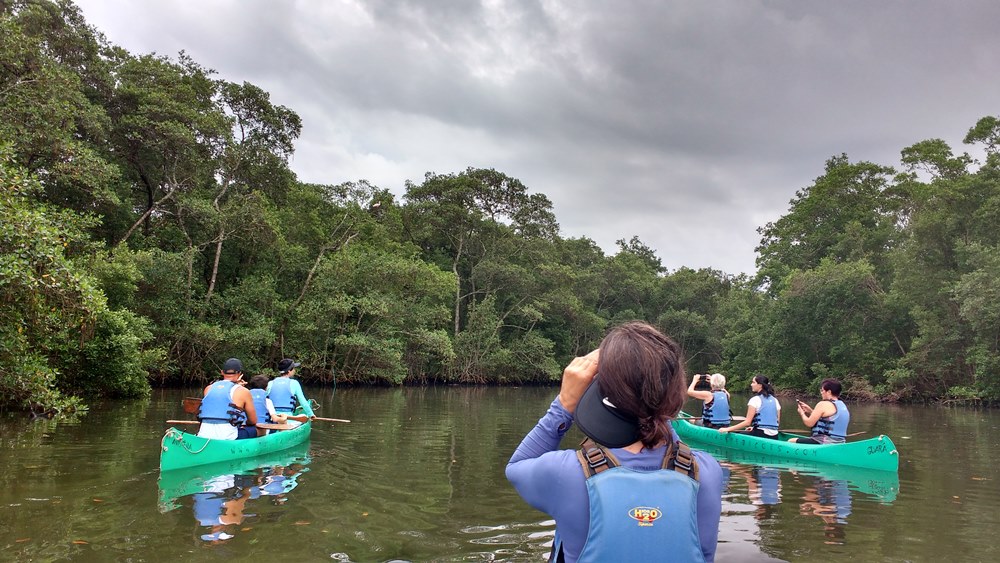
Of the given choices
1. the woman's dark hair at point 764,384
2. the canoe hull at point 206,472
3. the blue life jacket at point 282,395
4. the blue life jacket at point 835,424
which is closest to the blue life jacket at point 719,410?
the woman's dark hair at point 764,384

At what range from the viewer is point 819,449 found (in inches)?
333

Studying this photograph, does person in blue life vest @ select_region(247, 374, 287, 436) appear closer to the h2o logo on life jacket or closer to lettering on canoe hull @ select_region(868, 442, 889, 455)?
the h2o logo on life jacket

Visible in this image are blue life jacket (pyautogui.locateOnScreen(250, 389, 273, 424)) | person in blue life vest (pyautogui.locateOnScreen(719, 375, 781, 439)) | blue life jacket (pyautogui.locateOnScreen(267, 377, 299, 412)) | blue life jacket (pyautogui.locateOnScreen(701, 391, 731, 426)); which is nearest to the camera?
blue life jacket (pyautogui.locateOnScreen(250, 389, 273, 424))

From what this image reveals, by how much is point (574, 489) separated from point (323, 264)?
80.0 ft

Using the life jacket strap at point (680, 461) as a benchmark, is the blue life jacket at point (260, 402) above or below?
below

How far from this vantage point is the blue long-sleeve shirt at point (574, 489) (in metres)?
1.57

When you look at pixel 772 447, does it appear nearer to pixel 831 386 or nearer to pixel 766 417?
pixel 766 417

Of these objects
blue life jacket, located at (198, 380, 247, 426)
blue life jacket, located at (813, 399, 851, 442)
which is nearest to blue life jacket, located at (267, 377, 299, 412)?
blue life jacket, located at (198, 380, 247, 426)

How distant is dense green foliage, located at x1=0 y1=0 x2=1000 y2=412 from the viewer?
11633 millimetres

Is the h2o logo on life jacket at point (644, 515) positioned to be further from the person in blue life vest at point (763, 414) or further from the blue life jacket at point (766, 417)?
the blue life jacket at point (766, 417)

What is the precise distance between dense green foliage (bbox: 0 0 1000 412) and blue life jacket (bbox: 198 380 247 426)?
279 centimetres

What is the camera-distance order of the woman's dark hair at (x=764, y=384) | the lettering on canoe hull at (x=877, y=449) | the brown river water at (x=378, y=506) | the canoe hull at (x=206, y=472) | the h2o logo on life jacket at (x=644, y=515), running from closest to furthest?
Answer: 1. the h2o logo on life jacket at (x=644, y=515)
2. the brown river water at (x=378, y=506)
3. the canoe hull at (x=206, y=472)
4. the lettering on canoe hull at (x=877, y=449)
5. the woman's dark hair at (x=764, y=384)

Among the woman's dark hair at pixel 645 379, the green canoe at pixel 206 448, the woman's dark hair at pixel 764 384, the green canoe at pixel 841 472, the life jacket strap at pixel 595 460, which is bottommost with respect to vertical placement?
the green canoe at pixel 841 472

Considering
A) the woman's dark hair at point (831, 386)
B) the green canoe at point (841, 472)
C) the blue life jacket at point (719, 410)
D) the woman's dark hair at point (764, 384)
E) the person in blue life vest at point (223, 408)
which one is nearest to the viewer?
the green canoe at point (841, 472)
